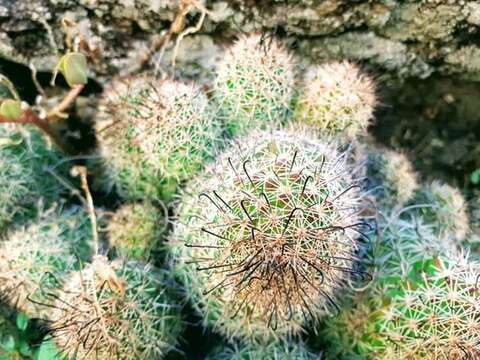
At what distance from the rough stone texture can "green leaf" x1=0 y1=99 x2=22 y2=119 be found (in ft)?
1.39

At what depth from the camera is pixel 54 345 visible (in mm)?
1952

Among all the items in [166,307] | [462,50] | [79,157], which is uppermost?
[462,50]

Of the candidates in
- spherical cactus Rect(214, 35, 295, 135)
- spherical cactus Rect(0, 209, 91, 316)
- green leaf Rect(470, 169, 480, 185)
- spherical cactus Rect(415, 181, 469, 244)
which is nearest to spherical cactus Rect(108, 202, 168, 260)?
spherical cactus Rect(0, 209, 91, 316)

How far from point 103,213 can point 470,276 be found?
1167 mm

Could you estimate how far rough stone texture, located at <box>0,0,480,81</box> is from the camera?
2.55 metres

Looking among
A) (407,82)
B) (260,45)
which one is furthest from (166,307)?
(407,82)

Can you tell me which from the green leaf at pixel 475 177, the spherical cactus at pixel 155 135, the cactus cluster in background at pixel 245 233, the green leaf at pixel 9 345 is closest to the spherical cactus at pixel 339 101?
the cactus cluster in background at pixel 245 233

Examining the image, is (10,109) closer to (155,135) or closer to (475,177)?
(155,135)

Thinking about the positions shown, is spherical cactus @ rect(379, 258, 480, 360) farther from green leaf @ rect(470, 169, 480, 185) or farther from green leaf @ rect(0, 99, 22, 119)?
green leaf @ rect(0, 99, 22, 119)

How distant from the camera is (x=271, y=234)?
1712mm

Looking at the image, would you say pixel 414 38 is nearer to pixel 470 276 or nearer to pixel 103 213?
pixel 470 276

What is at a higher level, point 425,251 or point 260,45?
point 260,45

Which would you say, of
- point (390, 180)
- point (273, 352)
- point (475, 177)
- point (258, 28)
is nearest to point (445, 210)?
point (390, 180)

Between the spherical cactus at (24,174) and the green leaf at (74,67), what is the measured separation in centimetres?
28
